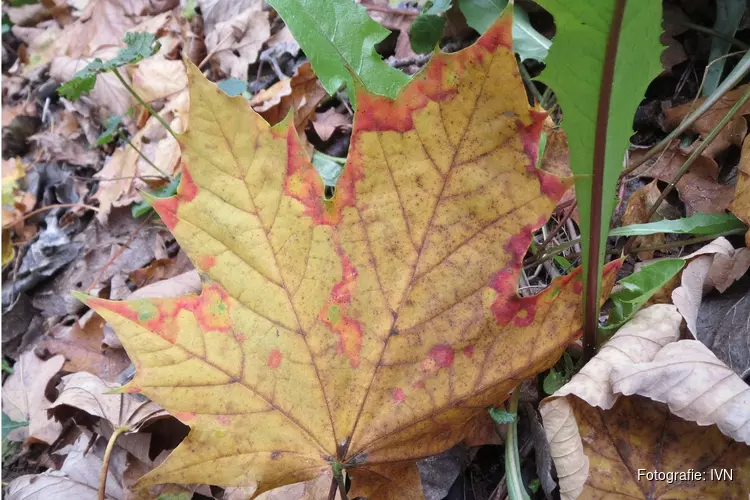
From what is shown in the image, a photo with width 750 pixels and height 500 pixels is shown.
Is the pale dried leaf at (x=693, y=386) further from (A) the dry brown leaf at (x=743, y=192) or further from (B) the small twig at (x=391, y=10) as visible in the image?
(B) the small twig at (x=391, y=10)

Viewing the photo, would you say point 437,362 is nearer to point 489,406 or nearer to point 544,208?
point 489,406

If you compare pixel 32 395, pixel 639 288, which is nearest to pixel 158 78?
pixel 32 395

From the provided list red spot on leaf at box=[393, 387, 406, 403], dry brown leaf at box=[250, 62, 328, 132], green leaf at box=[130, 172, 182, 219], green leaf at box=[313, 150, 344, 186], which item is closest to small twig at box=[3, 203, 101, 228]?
green leaf at box=[130, 172, 182, 219]

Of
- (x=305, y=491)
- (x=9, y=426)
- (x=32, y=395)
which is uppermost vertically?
(x=305, y=491)

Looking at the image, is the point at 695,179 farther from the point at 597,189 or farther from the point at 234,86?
the point at 234,86

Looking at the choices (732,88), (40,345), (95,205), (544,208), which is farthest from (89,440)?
(732,88)

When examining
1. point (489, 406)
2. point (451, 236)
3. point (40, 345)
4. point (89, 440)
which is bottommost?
point (40, 345)
